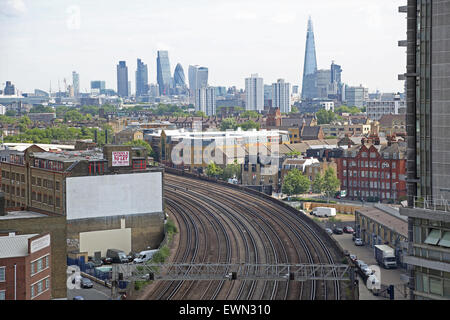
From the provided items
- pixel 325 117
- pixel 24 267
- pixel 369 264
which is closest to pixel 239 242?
pixel 369 264

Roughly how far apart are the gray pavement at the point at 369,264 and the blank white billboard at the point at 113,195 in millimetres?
11898

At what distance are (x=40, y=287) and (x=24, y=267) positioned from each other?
1.52 meters

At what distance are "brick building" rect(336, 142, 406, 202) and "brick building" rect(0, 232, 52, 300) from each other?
38.7 metres

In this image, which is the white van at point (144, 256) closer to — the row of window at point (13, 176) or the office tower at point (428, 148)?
the row of window at point (13, 176)

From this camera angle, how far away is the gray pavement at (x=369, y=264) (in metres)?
28.2

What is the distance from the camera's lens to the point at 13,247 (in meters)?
21.6

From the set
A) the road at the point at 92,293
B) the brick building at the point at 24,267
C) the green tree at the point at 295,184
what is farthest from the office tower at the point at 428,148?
the green tree at the point at 295,184

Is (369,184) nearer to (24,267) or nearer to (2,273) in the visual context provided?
(24,267)

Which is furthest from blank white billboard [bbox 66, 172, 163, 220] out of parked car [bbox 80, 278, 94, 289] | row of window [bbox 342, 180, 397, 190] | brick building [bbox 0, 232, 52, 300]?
row of window [bbox 342, 180, 397, 190]

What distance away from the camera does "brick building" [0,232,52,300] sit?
68.0ft

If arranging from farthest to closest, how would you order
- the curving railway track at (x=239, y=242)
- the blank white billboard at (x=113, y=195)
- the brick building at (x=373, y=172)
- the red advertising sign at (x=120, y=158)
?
the brick building at (x=373, y=172) → the red advertising sign at (x=120, y=158) → the blank white billboard at (x=113, y=195) → the curving railway track at (x=239, y=242)

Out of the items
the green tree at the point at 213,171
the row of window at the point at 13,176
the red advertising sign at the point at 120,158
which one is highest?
the red advertising sign at the point at 120,158

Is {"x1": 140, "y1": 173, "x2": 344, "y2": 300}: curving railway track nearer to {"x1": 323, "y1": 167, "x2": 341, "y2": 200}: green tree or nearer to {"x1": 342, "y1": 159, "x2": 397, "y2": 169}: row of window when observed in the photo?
{"x1": 323, "y1": 167, "x2": 341, "y2": 200}: green tree
